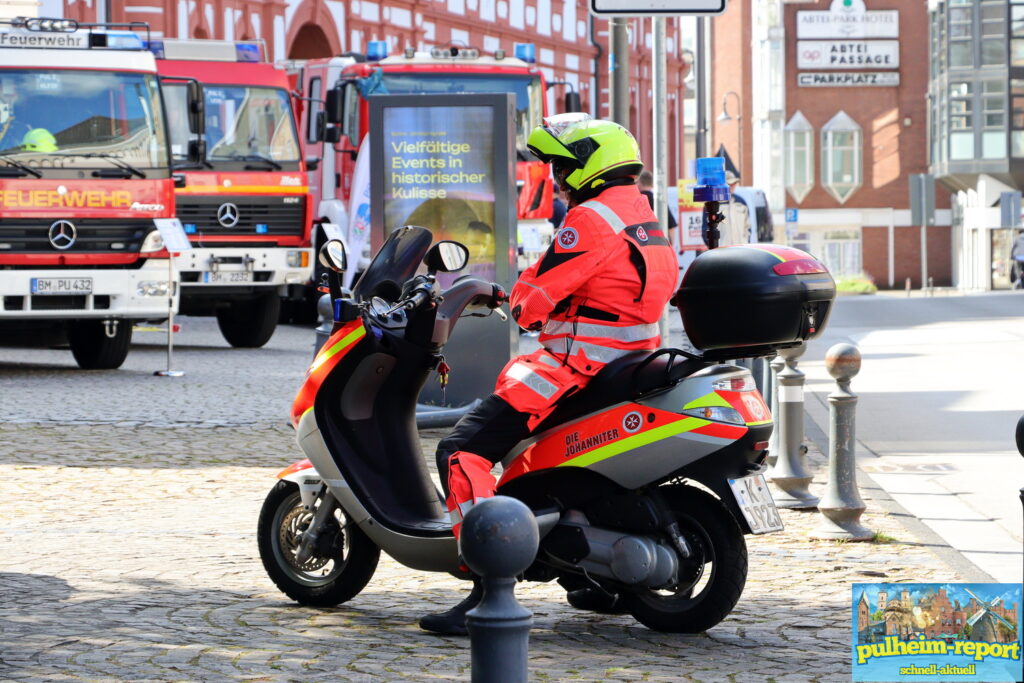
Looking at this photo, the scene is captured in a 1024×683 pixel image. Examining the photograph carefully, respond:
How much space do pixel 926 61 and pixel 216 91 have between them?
5616 cm

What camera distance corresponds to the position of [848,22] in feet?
238

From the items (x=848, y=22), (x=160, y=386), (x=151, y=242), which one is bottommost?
(x=160, y=386)

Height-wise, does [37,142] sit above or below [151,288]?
above

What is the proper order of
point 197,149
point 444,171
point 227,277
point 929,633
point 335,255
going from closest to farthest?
point 929,633 < point 335,255 < point 444,171 < point 197,149 < point 227,277

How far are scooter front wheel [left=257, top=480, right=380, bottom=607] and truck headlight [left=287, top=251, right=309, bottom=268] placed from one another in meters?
14.4

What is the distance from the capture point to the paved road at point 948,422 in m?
8.77

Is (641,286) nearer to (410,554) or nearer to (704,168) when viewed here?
(410,554)

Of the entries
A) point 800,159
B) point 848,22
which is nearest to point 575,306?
point 800,159

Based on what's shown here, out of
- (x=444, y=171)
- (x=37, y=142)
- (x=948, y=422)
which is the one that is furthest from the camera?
(x=37, y=142)

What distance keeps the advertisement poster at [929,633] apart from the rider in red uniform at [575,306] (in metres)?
2.76

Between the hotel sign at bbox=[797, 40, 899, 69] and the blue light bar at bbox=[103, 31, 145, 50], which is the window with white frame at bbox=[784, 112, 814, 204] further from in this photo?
the blue light bar at bbox=[103, 31, 145, 50]

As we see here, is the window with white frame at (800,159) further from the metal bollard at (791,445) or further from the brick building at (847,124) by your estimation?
the metal bollard at (791,445)

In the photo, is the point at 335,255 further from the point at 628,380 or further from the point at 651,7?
the point at 651,7

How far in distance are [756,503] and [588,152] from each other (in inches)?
50.7
